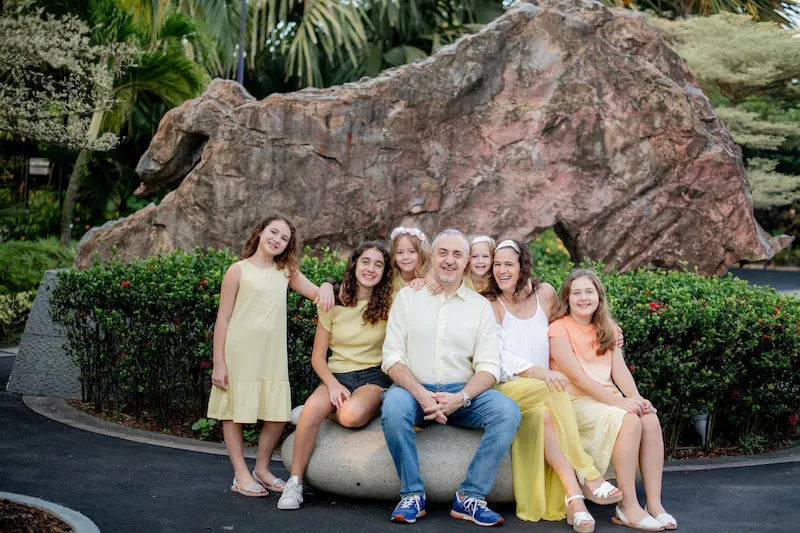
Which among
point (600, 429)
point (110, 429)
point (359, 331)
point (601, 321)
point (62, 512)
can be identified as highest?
point (601, 321)

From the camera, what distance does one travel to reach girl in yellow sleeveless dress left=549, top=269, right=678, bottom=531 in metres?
4.61

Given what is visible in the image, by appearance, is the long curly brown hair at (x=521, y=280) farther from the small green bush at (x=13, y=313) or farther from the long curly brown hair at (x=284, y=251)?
the small green bush at (x=13, y=313)

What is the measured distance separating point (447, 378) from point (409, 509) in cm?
74

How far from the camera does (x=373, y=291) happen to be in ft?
16.9

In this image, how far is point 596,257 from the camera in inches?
330

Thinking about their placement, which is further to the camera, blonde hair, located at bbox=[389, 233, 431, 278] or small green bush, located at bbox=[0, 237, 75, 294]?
small green bush, located at bbox=[0, 237, 75, 294]

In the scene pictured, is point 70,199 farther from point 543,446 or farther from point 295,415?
point 543,446

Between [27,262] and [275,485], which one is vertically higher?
[27,262]

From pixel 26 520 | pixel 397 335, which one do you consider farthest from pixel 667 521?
pixel 26 520

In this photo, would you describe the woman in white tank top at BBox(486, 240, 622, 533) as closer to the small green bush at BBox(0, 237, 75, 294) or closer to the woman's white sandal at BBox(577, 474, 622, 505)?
the woman's white sandal at BBox(577, 474, 622, 505)

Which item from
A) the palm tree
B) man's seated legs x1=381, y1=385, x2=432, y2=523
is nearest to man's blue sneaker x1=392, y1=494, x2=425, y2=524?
man's seated legs x1=381, y1=385, x2=432, y2=523

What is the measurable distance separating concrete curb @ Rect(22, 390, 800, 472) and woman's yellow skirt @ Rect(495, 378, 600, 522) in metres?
1.71

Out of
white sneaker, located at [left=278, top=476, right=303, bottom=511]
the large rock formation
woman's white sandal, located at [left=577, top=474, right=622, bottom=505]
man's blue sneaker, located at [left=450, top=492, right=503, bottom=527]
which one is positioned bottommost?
white sneaker, located at [left=278, top=476, right=303, bottom=511]

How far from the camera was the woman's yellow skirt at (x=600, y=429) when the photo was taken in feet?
15.3
